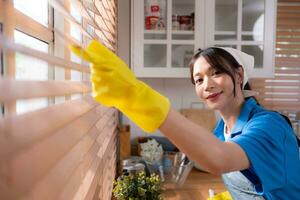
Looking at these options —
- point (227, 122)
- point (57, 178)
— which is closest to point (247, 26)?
point (227, 122)

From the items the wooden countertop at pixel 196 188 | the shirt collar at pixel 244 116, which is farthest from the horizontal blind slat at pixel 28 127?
the wooden countertop at pixel 196 188

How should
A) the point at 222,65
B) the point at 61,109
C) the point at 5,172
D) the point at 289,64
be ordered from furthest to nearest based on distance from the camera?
the point at 289,64 < the point at 222,65 < the point at 61,109 < the point at 5,172

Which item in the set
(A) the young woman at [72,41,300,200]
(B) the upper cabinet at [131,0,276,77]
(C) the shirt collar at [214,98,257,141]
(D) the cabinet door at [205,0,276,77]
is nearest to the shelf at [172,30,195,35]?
(B) the upper cabinet at [131,0,276,77]

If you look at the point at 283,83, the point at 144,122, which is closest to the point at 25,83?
the point at 144,122

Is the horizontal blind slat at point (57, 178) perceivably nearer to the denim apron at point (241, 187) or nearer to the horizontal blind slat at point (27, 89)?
the horizontal blind slat at point (27, 89)

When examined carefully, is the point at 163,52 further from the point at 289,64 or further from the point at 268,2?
the point at 289,64

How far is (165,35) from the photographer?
1.79 m

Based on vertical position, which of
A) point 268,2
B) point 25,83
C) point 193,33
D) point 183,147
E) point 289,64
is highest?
point 268,2

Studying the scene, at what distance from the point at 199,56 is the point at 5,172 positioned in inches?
28.9

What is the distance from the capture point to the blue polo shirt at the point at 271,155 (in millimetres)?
692

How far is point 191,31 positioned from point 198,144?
4.46ft

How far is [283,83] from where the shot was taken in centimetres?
220

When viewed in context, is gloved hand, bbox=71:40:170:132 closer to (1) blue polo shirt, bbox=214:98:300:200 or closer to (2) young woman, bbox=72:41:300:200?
(2) young woman, bbox=72:41:300:200

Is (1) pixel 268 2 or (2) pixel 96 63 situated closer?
(2) pixel 96 63
